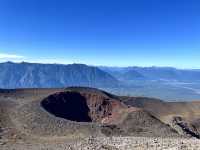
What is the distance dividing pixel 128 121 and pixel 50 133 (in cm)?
2112

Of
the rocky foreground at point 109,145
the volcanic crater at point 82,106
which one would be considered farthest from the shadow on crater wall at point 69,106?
the rocky foreground at point 109,145

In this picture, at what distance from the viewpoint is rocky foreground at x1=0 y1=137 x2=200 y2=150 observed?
43125 millimetres

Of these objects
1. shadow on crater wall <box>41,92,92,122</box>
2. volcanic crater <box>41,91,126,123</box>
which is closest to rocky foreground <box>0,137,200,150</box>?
shadow on crater wall <box>41,92,92,122</box>

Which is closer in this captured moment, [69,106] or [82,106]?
[69,106]

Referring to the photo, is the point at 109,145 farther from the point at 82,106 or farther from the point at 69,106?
the point at 82,106

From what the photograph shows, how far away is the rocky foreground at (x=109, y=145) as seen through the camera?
43125 mm

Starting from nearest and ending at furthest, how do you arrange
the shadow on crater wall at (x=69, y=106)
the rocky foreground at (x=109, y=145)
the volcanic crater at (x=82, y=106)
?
the rocky foreground at (x=109, y=145) < the shadow on crater wall at (x=69, y=106) < the volcanic crater at (x=82, y=106)

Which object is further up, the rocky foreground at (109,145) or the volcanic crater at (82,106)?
the volcanic crater at (82,106)

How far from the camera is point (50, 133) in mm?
58562

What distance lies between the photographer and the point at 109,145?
47.1m

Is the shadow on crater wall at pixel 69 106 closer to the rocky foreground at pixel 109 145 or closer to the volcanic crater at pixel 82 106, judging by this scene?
the volcanic crater at pixel 82 106

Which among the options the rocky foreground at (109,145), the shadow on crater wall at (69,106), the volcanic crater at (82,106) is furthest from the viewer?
the volcanic crater at (82,106)

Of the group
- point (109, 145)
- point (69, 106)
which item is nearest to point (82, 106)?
point (69, 106)

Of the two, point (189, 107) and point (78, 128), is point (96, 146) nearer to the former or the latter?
point (78, 128)
